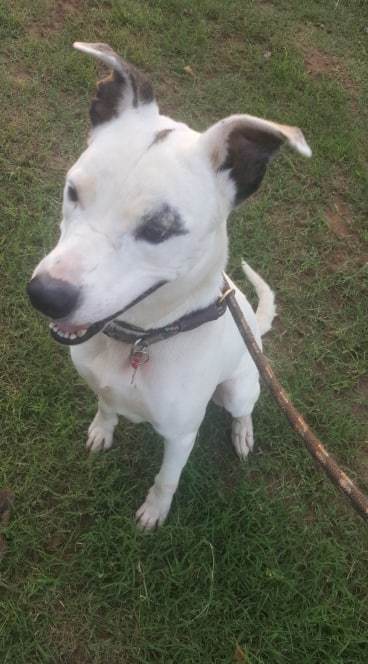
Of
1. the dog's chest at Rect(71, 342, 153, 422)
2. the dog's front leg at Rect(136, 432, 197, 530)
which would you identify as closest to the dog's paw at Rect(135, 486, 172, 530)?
the dog's front leg at Rect(136, 432, 197, 530)

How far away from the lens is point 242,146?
1778 mm

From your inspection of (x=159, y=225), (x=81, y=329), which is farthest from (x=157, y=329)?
(x=159, y=225)

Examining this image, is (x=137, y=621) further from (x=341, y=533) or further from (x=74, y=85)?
(x=74, y=85)

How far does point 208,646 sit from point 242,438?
102cm

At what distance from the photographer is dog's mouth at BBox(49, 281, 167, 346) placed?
1719mm

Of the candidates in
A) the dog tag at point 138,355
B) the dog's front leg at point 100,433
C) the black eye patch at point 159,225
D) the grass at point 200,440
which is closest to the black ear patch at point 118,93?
the black eye patch at point 159,225

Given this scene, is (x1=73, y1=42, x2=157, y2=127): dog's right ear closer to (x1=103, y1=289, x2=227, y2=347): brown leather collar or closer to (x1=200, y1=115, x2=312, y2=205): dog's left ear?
(x1=200, y1=115, x2=312, y2=205): dog's left ear

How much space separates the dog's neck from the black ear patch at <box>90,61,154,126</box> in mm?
525

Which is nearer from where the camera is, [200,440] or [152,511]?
[152,511]

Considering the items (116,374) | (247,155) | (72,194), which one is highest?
(247,155)

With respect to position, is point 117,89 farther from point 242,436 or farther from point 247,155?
point 242,436

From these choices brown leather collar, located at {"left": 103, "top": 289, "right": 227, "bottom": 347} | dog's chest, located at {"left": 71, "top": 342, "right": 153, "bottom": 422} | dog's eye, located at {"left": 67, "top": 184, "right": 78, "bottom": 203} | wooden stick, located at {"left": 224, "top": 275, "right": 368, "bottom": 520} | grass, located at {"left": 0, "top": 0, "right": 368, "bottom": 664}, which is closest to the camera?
dog's eye, located at {"left": 67, "top": 184, "right": 78, "bottom": 203}

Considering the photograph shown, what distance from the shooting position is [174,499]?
3.02m

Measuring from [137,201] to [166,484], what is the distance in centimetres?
151
